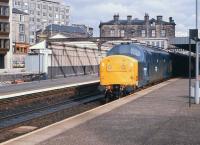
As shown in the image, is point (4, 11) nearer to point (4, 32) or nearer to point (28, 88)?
point (4, 32)

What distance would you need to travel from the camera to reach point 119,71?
23.9m

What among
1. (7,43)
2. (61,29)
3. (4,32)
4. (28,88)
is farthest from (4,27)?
(61,29)

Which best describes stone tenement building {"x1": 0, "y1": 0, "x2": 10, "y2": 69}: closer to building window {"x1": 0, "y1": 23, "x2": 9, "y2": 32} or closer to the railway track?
building window {"x1": 0, "y1": 23, "x2": 9, "y2": 32}

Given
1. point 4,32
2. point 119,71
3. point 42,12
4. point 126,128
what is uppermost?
point 42,12

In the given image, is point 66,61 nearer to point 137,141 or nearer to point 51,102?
point 51,102

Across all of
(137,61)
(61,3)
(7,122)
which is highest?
(61,3)

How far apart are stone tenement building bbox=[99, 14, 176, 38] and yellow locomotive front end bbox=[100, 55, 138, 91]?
11891cm

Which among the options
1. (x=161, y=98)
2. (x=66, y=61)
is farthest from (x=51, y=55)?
(x=161, y=98)

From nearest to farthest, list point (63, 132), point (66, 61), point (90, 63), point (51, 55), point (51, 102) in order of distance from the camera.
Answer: point (63, 132), point (51, 102), point (51, 55), point (66, 61), point (90, 63)

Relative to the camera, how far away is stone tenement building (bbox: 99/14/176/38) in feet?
466

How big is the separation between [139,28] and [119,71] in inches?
4775

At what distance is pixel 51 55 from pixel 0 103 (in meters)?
30.6

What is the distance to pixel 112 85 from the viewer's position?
24156mm

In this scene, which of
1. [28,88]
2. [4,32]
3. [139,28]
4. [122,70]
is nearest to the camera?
[122,70]
